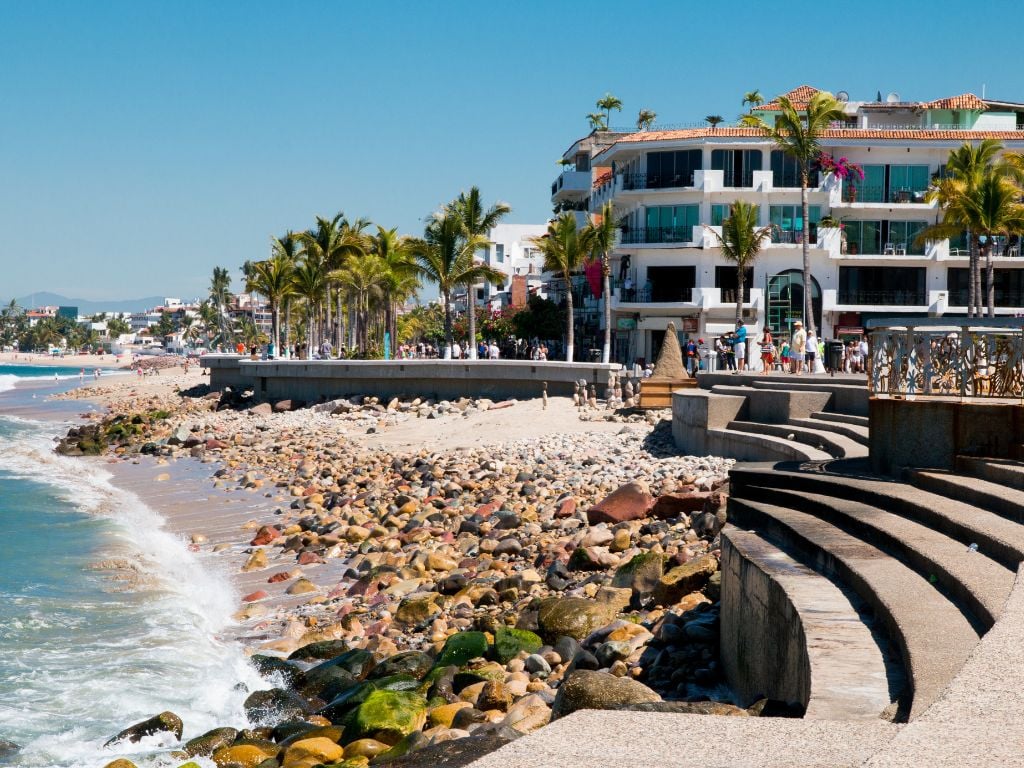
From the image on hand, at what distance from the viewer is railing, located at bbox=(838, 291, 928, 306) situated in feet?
164

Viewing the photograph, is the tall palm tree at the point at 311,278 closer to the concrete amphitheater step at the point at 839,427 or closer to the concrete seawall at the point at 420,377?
the concrete seawall at the point at 420,377

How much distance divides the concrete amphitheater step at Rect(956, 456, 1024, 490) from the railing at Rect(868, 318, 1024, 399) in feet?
3.35

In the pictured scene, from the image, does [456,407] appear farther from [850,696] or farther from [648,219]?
[850,696]

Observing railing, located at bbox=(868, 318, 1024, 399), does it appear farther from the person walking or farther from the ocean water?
the person walking

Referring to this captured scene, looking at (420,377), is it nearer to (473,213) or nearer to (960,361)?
(473,213)

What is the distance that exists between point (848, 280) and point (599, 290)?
1176 centimetres

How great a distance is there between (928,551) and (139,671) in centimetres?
864

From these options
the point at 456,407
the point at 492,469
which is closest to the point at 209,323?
the point at 456,407

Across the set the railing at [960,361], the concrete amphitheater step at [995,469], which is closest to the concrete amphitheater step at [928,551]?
the concrete amphitheater step at [995,469]

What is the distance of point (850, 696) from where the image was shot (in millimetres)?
6285

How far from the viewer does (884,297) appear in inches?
1970

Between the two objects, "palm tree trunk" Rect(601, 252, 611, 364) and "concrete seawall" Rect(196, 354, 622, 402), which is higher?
"palm tree trunk" Rect(601, 252, 611, 364)

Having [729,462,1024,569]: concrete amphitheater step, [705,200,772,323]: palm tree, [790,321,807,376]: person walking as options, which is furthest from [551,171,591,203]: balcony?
[729,462,1024,569]: concrete amphitheater step

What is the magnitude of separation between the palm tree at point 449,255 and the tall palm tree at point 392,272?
10554mm
